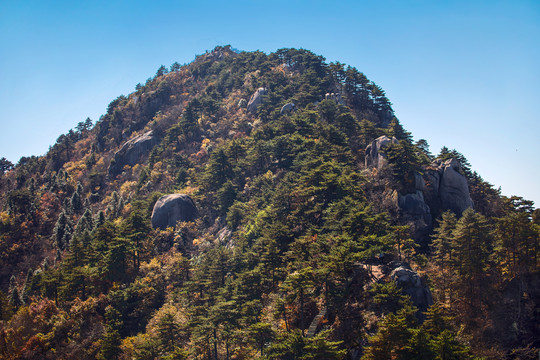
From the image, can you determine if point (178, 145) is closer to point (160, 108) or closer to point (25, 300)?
point (160, 108)

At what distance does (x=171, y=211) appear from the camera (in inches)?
2359

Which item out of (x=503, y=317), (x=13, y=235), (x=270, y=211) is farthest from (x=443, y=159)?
(x=13, y=235)

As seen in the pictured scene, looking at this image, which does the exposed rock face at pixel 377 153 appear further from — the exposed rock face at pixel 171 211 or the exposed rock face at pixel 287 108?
the exposed rock face at pixel 171 211

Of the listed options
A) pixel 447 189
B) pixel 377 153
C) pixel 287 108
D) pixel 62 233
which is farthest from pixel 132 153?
pixel 447 189

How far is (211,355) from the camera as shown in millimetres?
33094

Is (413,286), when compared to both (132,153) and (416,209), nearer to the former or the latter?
(416,209)

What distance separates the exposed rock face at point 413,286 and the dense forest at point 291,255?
0.14 m

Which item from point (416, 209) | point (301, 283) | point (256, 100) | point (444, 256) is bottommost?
point (301, 283)

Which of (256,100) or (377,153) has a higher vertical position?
(256,100)

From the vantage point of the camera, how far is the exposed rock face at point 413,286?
97.9 ft

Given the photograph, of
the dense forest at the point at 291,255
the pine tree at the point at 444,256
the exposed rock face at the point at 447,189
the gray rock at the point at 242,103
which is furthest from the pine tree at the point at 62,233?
the exposed rock face at the point at 447,189

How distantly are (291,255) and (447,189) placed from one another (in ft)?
97.5

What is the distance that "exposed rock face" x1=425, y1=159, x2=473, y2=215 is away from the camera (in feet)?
160

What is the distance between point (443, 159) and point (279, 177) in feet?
85.0
